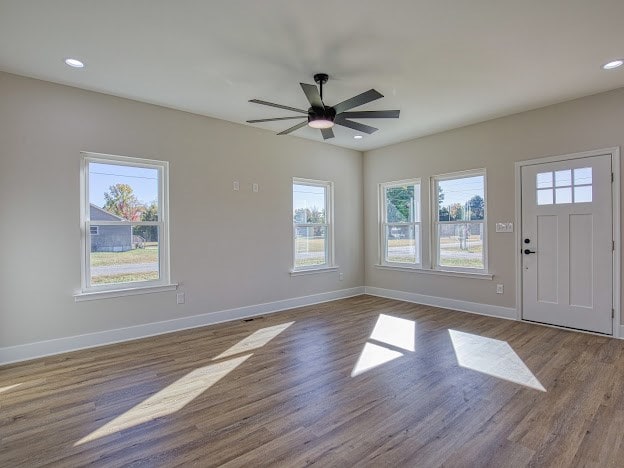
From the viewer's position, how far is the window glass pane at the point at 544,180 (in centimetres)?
433

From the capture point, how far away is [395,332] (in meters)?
4.16

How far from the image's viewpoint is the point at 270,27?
2.60 meters

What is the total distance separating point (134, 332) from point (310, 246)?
116 inches

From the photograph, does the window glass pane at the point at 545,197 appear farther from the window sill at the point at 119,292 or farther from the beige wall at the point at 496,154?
the window sill at the point at 119,292

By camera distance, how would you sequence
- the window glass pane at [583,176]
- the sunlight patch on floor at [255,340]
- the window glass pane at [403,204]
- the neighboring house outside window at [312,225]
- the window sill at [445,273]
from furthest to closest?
the window glass pane at [403,204]
the neighboring house outside window at [312,225]
the window sill at [445,273]
the window glass pane at [583,176]
the sunlight patch on floor at [255,340]

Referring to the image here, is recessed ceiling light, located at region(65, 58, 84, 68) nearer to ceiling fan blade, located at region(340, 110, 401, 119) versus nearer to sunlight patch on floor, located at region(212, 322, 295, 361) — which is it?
ceiling fan blade, located at region(340, 110, 401, 119)

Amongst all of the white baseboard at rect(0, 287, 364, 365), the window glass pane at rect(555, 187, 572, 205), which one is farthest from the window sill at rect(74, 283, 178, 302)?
the window glass pane at rect(555, 187, 572, 205)

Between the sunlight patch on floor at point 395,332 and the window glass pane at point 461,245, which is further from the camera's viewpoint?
the window glass pane at point 461,245

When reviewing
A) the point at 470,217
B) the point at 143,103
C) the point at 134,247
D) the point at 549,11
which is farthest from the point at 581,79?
the point at 134,247

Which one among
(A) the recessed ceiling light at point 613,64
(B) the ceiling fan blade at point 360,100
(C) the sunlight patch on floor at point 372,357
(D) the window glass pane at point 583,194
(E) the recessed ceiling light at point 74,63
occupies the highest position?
(E) the recessed ceiling light at point 74,63

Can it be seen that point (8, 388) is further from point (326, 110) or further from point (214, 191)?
point (326, 110)

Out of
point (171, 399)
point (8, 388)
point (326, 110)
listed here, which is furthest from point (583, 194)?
point (8, 388)

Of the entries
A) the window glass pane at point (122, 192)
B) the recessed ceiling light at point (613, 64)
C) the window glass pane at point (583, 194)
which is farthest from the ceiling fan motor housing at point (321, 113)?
the window glass pane at point (583, 194)

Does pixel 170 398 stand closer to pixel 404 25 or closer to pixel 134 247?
pixel 134 247
